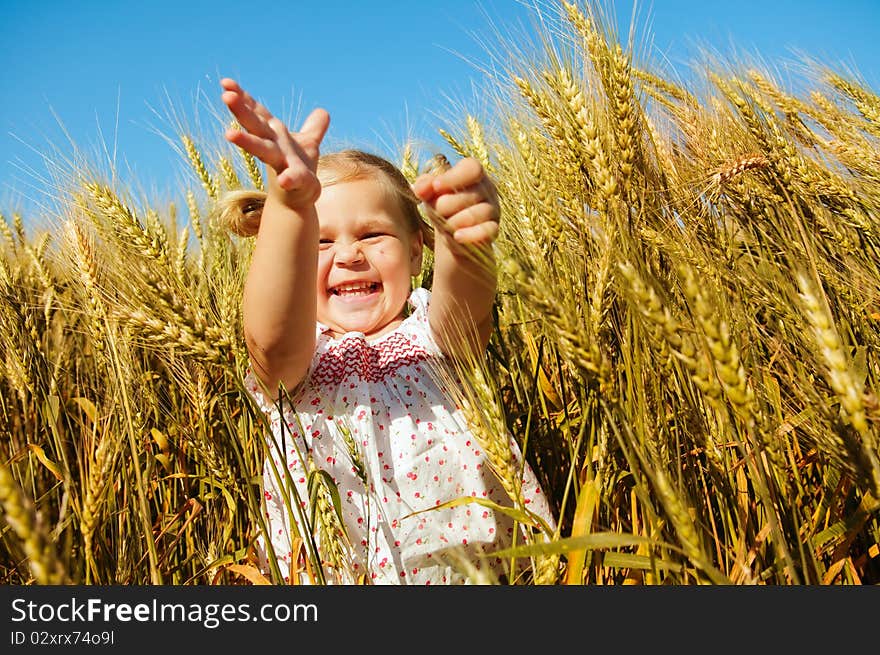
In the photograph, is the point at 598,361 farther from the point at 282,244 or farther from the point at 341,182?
the point at 341,182

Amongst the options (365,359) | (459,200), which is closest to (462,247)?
(459,200)

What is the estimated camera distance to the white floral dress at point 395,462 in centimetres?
150

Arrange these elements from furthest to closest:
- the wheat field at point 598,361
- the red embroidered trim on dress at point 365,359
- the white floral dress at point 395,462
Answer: the red embroidered trim on dress at point 365,359
the white floral dress at point 395,462
the wheat field at point 598,361

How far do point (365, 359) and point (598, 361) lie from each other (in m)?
0.91

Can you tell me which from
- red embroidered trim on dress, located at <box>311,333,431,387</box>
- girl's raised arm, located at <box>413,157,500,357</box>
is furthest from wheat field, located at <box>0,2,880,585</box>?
red embroidered trim on dress, located at <box>311,333,431,387</box>

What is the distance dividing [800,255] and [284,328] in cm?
128

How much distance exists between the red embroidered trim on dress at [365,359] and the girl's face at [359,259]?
0.07 m

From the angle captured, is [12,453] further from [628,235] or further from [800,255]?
[800,255]

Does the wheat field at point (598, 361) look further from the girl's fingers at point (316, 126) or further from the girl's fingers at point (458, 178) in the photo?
the girl's fingers at point (316, 126)

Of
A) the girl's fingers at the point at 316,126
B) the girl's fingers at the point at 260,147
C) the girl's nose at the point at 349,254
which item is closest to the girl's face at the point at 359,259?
the girl's nose at the point at 349,254

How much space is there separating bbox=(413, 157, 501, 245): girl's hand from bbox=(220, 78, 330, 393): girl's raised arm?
199mm

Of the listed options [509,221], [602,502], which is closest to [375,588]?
[602,502]

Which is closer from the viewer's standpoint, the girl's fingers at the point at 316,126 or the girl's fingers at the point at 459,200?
the girl's fingers at the point at 459,200

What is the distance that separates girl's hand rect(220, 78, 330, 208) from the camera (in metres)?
1.03
